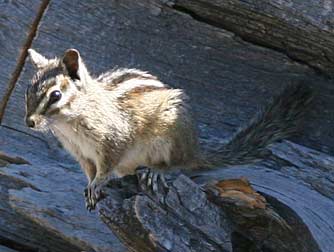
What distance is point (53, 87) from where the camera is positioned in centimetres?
505

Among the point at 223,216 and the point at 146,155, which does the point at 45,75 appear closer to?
the point at 146,155

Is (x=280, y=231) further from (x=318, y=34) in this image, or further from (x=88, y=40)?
(x=88, y=40)

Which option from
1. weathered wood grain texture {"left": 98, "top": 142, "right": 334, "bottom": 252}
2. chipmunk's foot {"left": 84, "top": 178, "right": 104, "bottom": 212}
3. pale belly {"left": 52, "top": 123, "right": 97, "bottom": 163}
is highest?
weathered wood grain texture {"left": 98, "top": 142, "right": 334, "bottom": 252}

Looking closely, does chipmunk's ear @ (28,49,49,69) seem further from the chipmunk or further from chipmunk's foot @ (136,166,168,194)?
chipmunk's foot @ (136,166,168,194)

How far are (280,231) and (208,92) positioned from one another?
1240mm

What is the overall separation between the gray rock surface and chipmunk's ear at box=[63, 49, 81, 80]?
22.6 inches

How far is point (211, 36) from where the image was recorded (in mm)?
5625

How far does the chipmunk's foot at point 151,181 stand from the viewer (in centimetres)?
465

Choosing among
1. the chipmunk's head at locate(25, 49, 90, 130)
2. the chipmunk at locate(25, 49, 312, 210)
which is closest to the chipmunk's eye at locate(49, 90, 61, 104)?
the chipmunk's head at locate(25, 49, 90, 130)

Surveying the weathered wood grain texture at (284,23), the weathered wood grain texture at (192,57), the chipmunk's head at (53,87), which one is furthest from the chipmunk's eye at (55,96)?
the weathered wood grain texture at (284,23)

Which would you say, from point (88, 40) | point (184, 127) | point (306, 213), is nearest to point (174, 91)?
point (184, 127)

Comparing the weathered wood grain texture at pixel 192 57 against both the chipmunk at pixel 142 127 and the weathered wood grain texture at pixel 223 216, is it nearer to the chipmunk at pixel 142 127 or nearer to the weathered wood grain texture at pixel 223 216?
the chipmunk at pixel 142 127

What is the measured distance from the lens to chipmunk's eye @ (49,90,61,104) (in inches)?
198

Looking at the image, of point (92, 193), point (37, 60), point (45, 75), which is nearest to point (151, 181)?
point (92, 193)
